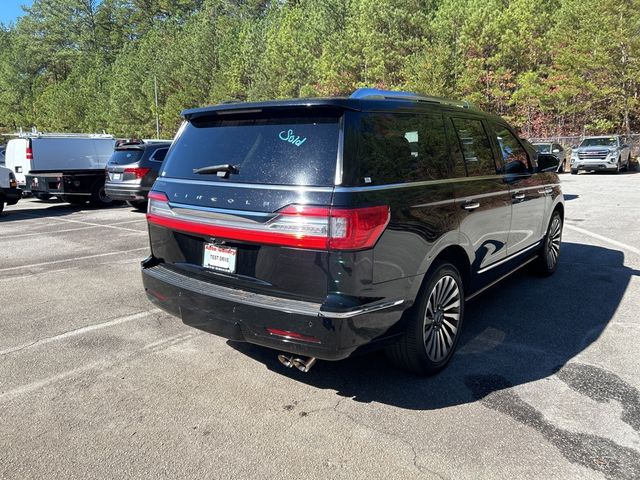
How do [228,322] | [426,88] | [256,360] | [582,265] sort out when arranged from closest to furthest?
[228,322] < [256,360] < [582,265] < [426,88]

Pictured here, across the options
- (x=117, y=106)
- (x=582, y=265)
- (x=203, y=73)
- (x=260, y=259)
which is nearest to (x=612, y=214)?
(x=582, y=265)

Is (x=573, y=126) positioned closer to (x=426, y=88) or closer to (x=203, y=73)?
(x=426, y=88)

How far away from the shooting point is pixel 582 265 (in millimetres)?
6602

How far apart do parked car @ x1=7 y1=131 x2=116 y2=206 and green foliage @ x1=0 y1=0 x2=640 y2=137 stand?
79.0 ft

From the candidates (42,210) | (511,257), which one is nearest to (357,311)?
(511,257)

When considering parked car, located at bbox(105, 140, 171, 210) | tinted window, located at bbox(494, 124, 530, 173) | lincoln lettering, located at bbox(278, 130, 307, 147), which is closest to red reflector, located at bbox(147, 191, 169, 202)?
lincoln lettering, located at bbox(278, 130, 307, 147)

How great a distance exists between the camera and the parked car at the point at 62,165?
1344 centimetres

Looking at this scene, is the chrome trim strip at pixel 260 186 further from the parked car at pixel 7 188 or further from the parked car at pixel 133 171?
the parked car at pixel 7 188

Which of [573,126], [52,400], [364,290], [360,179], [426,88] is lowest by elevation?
[52,400]

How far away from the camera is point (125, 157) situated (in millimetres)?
12570

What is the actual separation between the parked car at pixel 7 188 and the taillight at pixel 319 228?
459 inches

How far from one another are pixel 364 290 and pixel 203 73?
5440 centimetres

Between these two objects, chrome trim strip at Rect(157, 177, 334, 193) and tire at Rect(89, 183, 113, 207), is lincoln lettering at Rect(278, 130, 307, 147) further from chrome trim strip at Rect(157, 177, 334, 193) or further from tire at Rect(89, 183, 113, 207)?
tire at Rect(89, 183, 113, 207)

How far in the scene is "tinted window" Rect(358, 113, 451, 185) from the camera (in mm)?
2943
